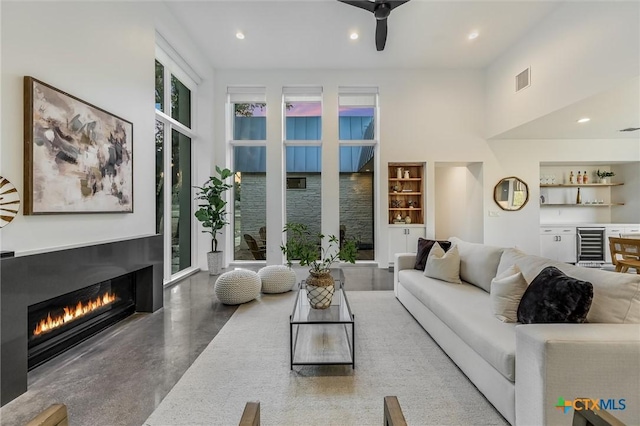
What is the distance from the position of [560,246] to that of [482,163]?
2307 millimetres

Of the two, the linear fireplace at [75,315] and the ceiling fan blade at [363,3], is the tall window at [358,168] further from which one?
the linear fireplace at [75,315]

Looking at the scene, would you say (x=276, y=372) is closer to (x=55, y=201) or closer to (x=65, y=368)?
(x=65, y=368)

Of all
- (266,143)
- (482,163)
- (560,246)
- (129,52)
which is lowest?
(560,246)

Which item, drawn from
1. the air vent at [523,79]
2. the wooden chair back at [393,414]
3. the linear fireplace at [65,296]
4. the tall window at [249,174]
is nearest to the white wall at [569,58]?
the air vent at [523,79]

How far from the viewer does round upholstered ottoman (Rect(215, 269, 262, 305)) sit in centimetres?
346

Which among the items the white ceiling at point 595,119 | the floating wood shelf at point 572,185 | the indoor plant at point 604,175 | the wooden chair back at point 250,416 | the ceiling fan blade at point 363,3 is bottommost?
→ the wooden chair back at point 250,416

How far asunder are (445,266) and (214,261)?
3960 millimetres

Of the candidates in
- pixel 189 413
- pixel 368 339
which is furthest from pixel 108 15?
pixel 368 339

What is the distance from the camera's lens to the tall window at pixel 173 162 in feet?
14.6

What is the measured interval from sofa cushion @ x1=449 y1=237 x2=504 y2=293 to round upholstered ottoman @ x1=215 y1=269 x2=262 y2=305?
8.09 feet

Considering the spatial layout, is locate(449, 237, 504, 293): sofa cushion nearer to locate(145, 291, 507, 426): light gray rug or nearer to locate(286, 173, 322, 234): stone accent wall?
locate(145, 291, 507, 426): light gray rug

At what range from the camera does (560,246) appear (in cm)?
581

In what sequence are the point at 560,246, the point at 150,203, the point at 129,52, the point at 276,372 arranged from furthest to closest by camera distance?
the point at 560,246
the point at 150,203
the point at 129,52
the point at 276,372

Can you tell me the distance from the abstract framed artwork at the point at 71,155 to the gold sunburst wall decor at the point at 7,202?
97 mm
